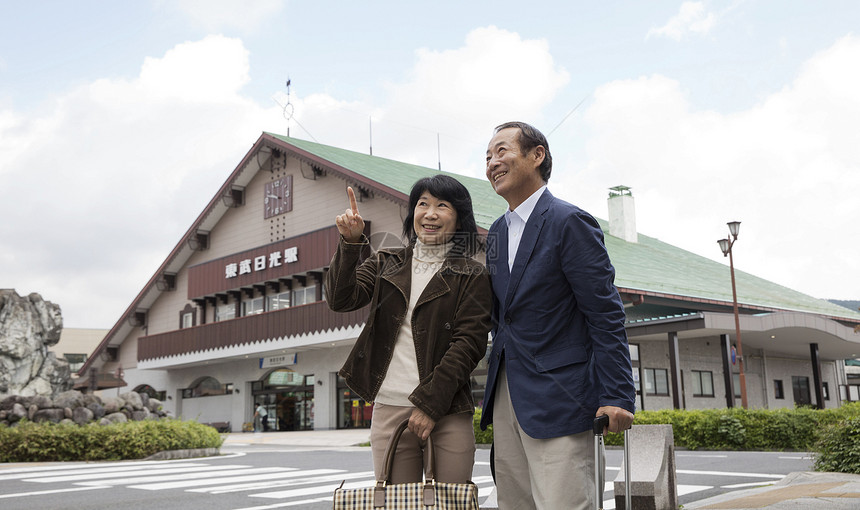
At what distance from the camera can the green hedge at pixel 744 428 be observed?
16734 mm

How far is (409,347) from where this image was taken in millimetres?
3137

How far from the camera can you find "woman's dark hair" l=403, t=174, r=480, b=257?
329cm

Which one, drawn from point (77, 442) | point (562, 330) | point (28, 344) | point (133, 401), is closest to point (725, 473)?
point (562, 330)

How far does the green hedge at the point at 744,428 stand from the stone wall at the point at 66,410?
9136 mm

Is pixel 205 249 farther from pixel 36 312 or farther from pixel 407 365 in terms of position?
pixel 407 365

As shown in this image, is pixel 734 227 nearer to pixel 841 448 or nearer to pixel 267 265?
pixel 841 448

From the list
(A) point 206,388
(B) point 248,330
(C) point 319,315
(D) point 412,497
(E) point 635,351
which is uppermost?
(C) point 319,315

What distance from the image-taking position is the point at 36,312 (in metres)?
19.5

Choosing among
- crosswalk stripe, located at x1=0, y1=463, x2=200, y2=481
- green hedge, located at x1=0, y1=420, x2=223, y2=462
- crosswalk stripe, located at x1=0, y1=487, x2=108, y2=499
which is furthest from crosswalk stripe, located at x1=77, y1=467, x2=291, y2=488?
green hedge, located at x1=0, y1=420, x2=223, y2=462

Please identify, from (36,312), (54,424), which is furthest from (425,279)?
(36,312)

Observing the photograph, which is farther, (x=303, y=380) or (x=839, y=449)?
(x=303, y=380)

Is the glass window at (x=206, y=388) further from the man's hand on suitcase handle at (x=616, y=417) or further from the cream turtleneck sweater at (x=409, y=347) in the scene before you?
the man's hand on suitcase handle at (x=616, y=417)

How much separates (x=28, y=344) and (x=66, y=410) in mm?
2451

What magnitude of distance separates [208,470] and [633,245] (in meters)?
23.0
